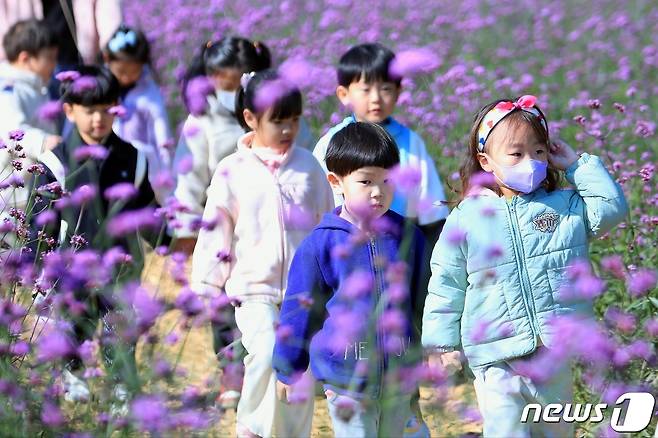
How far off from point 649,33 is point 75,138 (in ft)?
16.3

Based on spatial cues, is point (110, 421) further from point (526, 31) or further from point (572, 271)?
point (526, 31)

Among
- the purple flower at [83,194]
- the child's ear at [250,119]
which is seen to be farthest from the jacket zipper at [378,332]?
the child's ear at [250,119]

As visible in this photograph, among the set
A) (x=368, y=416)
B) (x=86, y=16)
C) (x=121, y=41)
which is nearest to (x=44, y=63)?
(x=121, y=41)

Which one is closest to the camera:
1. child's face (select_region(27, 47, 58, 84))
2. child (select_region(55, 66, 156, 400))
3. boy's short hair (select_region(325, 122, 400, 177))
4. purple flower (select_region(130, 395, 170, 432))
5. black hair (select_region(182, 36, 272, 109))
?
purple flower (select_region(130, 395, 170, 432))

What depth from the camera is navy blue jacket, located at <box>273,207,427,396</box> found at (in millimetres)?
3418

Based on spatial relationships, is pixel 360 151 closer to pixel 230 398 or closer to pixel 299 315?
pixel 299 315

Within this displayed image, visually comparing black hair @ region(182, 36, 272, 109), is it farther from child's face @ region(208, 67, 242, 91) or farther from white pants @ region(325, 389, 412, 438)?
white pants @ region(325, 389, 412, 438)

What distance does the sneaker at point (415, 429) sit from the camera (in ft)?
12.6

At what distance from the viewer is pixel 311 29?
29.6 ft

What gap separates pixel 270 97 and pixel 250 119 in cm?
54

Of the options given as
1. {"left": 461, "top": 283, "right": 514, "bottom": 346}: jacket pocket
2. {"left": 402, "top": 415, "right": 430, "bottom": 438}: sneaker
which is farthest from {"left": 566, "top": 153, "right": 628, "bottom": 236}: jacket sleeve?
{"left": 402, "top": 415, "right": 430, "bottom": 438}: sneaker

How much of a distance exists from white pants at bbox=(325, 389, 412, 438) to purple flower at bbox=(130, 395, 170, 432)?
28.2 inches

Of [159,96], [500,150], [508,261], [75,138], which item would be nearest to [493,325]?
[508,261]

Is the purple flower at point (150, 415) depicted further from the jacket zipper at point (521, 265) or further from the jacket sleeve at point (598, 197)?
the jacket sleeve at point (598, 197)
